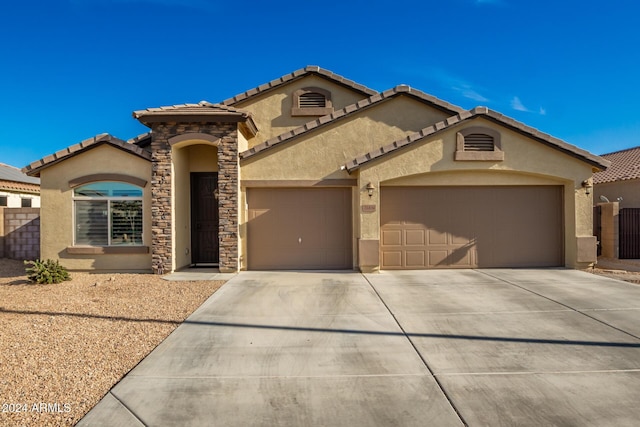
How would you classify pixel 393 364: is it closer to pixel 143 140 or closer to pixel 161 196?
pixel 161 196

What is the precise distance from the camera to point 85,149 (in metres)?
10.8

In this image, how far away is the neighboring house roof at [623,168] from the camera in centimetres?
1723

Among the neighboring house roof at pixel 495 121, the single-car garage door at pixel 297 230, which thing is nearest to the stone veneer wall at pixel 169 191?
the single-car garage door at pixel 297 230

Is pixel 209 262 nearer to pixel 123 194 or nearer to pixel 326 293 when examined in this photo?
pixel 123 194

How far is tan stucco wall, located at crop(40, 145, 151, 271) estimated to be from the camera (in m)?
10.9

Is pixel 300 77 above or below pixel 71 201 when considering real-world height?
above

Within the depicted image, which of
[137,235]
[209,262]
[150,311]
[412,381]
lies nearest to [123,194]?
[137,235]

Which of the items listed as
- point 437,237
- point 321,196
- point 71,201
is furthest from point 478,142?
point 71,201

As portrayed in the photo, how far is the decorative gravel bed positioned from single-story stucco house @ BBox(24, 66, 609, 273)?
1.90m

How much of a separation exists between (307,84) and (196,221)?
6.78m

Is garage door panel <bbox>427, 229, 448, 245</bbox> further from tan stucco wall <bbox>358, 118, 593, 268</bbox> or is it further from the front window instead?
the front window

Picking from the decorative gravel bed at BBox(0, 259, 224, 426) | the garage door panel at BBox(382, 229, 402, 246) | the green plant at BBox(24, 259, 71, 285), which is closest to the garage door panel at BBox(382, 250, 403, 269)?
the garage door panel at BBox(382, 229, 402, 246)

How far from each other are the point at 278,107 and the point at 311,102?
4.18 feet

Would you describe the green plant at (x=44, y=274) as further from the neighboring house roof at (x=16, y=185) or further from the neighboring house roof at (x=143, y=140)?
the neighboring house roof at (x=16, y=185)
